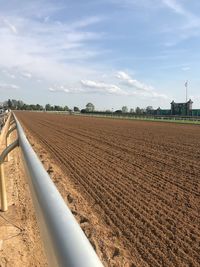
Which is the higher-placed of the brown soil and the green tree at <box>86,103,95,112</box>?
the green tree at <box>86,103,95,112</box>

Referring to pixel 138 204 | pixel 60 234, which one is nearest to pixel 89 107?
pixel 138 204

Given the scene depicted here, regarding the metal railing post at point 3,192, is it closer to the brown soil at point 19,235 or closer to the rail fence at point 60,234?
the brown soil at point 19,235

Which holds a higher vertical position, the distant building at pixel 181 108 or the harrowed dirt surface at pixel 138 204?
the distant building at pixel 181 108

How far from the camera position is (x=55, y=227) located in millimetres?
1694

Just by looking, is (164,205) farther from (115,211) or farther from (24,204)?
(24,204)

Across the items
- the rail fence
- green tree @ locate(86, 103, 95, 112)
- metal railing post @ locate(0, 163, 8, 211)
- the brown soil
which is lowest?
the brown soil

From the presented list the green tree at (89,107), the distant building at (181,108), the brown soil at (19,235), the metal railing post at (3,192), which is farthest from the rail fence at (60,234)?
the green tree at (89,107)

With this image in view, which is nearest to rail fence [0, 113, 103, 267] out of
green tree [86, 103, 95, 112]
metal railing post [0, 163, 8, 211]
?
metal railing post [0, 163, 8, 211]

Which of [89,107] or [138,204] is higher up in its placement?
[89,107]

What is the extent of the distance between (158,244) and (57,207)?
144 inches

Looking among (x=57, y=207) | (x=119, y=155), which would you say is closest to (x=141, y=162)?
(x=119, y=155)

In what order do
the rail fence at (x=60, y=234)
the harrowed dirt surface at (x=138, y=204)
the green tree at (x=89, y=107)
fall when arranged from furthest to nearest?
the green tree at (x=89, y=107), the harrowed dirt surface at (x=138, y=204), the rail fence at (x=60, y=234)

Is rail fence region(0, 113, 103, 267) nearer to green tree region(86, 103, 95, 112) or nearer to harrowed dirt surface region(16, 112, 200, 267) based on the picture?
harrowed dirt surface region(16, 112, 200, 267)

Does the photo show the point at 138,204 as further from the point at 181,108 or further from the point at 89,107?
the point at 89,107
